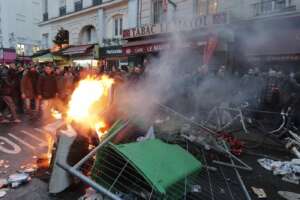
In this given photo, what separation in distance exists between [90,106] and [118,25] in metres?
14.6

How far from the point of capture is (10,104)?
8797 mm

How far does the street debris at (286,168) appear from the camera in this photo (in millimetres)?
4736

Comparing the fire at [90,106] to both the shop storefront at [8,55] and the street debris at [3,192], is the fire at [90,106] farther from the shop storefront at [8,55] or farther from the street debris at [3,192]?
the shop storefront at [8,55]

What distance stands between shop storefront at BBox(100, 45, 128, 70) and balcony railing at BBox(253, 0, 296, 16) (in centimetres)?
823

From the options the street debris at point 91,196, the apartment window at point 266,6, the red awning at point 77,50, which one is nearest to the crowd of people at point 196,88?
the apartment window at point 266,6

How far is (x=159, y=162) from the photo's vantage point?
3.20 m

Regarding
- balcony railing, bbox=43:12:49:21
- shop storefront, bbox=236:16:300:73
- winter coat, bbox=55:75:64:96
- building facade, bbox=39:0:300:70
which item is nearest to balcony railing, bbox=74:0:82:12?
building facade, bbox=39:0:300:70

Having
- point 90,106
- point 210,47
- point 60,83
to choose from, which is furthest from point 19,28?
point 90,106

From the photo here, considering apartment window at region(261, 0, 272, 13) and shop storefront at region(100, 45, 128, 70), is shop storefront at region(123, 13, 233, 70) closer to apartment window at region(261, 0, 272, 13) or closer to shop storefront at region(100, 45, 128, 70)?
apartment window at region(261, 0, 272, 13)

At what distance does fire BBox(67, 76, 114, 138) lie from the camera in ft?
15.3

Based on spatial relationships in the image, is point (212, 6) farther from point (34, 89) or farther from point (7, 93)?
point (7, 93)

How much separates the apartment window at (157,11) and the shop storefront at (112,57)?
266 cm

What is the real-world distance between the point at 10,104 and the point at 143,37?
7621 millimetres

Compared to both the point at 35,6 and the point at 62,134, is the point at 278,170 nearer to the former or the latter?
the point at 62,134
